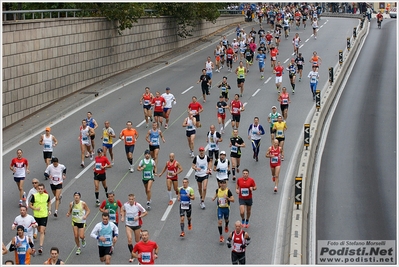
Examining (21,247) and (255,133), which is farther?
(255,133)

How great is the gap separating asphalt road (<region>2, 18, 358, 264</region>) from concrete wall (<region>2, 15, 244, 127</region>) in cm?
168

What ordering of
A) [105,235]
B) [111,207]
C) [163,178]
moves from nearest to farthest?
[105,235], [111,207], [163,178]

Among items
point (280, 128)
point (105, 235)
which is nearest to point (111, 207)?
point (105, 235)

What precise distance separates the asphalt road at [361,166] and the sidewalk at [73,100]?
10444 mm

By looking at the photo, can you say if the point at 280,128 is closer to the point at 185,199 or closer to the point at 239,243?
the point at 185,199

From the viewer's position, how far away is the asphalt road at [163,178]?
57.4 ft

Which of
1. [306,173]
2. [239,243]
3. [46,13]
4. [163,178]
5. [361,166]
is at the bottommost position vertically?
[361,166]

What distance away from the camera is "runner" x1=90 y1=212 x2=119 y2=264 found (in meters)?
15.9

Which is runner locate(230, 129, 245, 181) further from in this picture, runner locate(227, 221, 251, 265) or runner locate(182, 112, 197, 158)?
runner locate(227, 221, 251, 265)

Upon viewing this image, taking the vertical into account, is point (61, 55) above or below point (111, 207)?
above

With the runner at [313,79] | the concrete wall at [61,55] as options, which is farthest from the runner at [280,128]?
the concrete wall at [61,55]

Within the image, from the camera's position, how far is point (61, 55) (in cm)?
3288

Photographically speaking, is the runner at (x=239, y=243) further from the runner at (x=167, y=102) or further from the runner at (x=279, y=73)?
the runner at (x=279, y=73)

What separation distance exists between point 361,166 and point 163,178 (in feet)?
22.0
